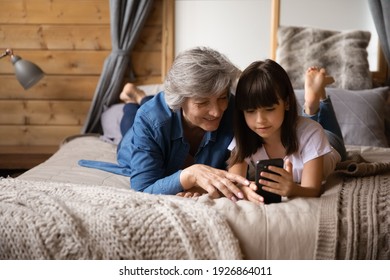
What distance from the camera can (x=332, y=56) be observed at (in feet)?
8.53

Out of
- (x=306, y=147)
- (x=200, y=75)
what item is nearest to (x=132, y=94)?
(x=200, y=75)

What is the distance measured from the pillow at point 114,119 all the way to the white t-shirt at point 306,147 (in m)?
1.13

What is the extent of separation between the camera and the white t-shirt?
4.46ft

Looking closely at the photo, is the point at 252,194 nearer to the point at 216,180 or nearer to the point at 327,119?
the point at 216,180

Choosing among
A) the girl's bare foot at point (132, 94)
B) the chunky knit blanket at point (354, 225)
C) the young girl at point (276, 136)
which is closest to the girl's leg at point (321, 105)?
Result: the young girl at point (276, 136)

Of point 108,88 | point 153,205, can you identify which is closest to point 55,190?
point 153,205

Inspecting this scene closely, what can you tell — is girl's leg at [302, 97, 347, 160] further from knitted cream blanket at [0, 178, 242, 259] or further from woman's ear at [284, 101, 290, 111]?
knitted cream blanket at [0, 178, 242, 259]

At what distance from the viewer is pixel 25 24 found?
292cm

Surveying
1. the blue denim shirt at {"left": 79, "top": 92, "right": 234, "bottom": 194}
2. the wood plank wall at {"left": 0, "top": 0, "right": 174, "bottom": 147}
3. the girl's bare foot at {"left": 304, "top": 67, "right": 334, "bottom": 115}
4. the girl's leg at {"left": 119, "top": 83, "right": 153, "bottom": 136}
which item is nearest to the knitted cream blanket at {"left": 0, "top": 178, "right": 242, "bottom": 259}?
the blue denim shirt at {"left": 79, "top": 92, "right": 234, "bottom": 194}

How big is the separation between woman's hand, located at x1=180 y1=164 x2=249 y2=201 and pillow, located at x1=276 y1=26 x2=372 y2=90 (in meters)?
1.40

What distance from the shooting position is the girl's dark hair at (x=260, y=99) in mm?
1317
